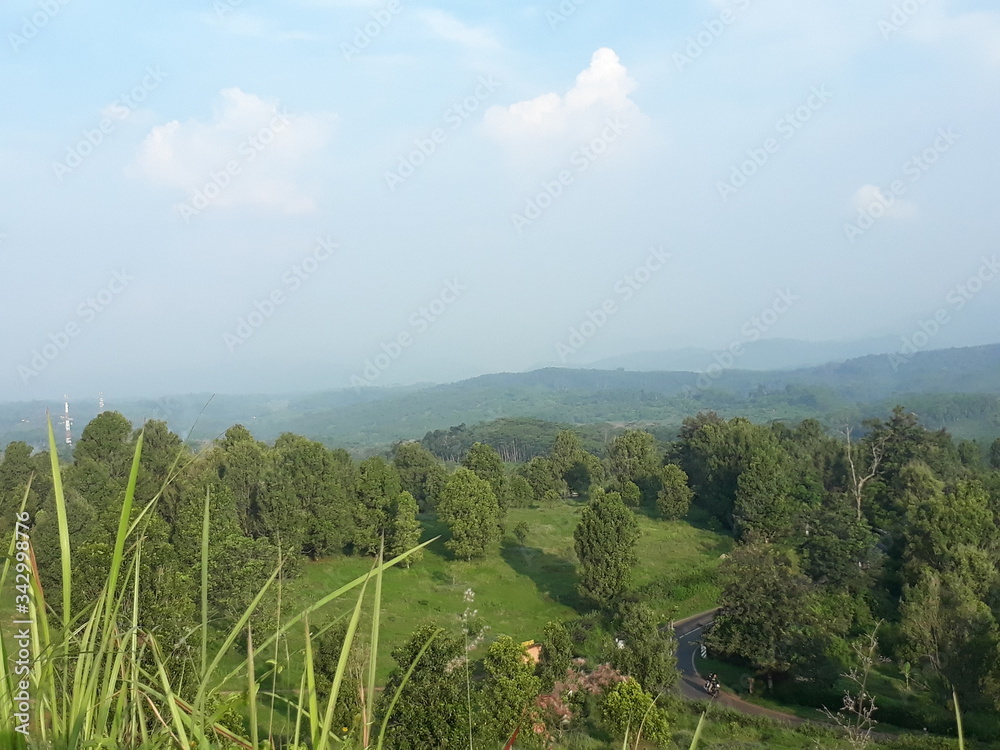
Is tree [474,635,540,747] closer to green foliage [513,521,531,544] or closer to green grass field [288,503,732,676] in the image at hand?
green grass field [288,503,732,676]

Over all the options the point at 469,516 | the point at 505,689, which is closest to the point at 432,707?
the point at 505,689

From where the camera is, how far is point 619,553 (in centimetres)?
2969

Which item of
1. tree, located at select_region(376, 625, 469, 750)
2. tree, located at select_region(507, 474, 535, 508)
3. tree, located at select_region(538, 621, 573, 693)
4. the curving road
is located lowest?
the curving road

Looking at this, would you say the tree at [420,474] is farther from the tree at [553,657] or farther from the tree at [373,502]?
the tree at [553,657]

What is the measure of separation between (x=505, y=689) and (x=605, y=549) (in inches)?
565

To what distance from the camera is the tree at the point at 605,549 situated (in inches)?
1152

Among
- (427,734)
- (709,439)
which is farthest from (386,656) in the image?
(709,439)

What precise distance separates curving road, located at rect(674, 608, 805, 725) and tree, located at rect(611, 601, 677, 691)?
9.07 ft

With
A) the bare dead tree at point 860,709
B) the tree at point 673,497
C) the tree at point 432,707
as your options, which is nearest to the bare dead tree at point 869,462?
the tree at point 673,497

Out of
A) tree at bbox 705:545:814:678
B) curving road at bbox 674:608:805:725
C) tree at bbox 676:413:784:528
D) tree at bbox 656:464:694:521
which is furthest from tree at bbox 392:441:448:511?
tree at bbox 705:545:814:678

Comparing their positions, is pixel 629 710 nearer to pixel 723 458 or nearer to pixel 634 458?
pixel 723 458

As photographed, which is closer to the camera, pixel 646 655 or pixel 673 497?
pixel 646 655

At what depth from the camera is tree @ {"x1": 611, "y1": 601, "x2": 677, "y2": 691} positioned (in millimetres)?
19453

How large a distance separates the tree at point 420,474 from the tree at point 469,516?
10856 millimetres
